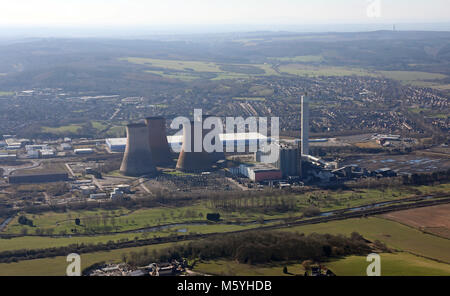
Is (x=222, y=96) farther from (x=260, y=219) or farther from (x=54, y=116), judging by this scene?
(x=260, y=219)

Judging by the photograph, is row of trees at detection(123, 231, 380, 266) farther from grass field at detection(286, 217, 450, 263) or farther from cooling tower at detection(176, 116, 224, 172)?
cooling tower at detection(176, 116, 224, 172)

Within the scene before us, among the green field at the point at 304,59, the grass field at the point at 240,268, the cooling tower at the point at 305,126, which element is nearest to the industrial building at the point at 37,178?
the cooling tower at the point at 305,126

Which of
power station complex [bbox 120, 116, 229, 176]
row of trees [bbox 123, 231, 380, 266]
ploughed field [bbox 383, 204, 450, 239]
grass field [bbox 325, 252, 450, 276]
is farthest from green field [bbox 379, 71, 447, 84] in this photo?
grass field [bbox 325, 252, 450, 276]

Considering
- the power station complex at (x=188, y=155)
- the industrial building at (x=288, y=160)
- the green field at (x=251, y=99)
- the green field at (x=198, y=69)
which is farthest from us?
the green field at (x=198, y=69)

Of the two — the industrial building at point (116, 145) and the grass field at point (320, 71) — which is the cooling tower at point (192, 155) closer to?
the industrial building at point (116, 145)

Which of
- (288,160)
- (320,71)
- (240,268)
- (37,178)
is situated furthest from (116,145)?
(320,71)

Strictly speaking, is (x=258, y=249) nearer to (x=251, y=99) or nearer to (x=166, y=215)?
(x=166, y=215)
